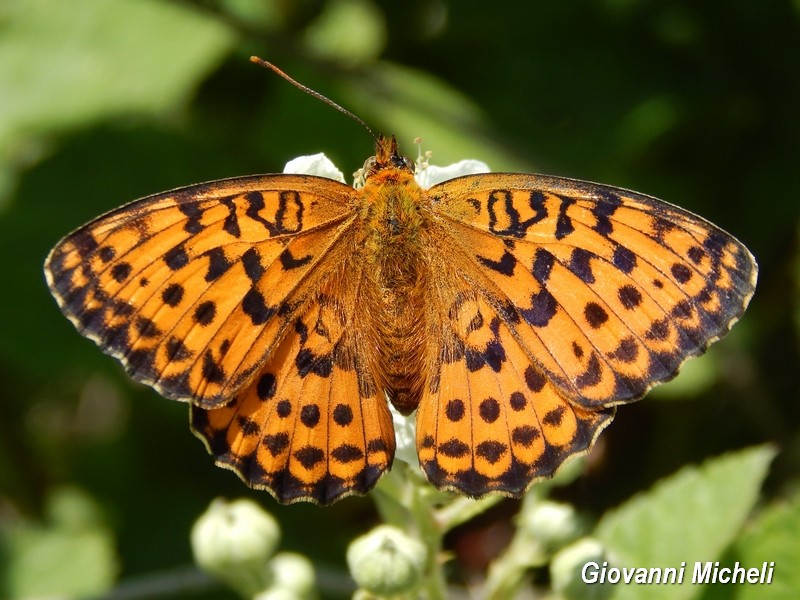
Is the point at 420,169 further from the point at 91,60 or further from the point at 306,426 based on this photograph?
the point at 91,60

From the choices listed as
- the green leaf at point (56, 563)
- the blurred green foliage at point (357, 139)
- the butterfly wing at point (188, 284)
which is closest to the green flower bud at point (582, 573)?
the butterfly wing at point (188, 284)

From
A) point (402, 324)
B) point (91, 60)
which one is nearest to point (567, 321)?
point (402, 324)

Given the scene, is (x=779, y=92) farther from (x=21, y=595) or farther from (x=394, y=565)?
(x=21, y=595)

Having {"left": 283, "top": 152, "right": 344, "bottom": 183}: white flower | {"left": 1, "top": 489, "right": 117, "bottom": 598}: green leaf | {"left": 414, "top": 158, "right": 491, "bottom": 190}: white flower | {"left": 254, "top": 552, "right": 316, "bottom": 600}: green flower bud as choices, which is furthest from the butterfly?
{"left": 1, "top": 489, "right": 117, "bottom": 598}: green leaf

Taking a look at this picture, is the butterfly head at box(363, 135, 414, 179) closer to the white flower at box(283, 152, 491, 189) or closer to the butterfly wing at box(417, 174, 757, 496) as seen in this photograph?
the white flower at box(283, 152, 491, 189)

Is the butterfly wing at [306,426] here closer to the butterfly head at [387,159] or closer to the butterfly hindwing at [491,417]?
the butterfly hindwing at [491,417]
